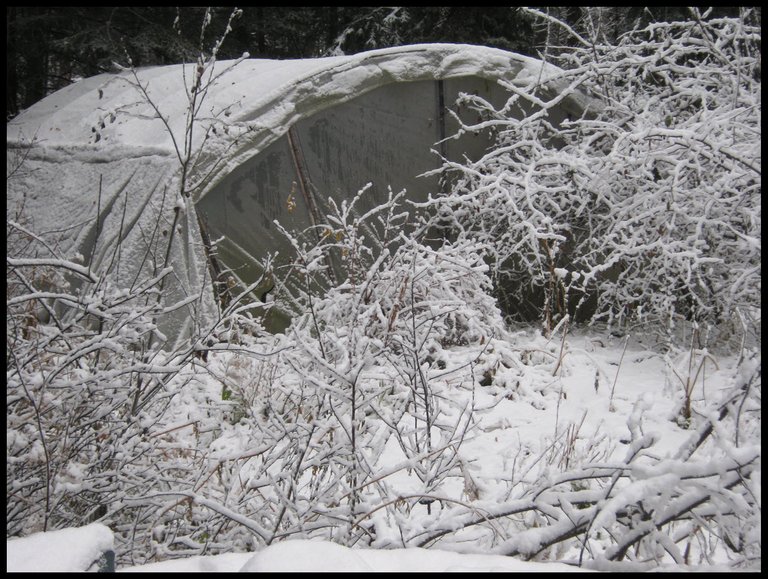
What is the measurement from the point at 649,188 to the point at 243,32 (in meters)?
9.92

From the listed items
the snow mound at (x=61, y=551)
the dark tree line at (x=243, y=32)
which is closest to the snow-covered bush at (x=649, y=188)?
the snow mound at (x=61, y=551)

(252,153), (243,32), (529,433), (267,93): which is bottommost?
(529,433)

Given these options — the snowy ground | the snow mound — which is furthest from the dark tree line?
the snow mound

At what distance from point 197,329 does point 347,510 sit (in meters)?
1.01

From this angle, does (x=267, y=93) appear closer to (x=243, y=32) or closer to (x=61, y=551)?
(x=61, y=551)

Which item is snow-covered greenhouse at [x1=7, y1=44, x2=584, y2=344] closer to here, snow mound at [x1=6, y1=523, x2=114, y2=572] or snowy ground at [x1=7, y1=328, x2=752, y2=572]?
snowy ground at [x1=7, y1=328, x2=752, y2=572]

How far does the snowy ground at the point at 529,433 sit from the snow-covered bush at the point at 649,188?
0.41m

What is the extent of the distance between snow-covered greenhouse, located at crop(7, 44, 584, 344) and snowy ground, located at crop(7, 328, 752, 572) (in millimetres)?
1735

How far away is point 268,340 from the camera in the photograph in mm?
4480

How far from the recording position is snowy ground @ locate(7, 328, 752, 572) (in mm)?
1354

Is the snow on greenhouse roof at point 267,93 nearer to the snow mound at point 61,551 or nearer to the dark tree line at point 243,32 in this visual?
the snow mound at point 61,551

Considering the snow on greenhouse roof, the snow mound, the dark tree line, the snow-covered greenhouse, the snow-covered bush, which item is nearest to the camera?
the snow mound

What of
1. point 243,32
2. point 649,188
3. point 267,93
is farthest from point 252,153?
point 243,32

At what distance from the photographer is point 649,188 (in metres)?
4.93
